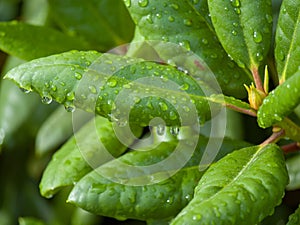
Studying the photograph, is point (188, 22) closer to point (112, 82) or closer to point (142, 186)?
point (112, 82)

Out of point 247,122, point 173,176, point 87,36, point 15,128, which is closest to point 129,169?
point 173,176

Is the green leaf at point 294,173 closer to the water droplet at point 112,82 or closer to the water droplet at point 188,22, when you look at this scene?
the water droplet at point 188,22

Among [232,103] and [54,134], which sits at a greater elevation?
[232,103]

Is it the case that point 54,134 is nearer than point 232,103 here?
No

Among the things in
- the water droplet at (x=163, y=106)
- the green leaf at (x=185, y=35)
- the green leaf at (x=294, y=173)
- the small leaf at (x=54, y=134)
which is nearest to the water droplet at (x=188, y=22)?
the green leaf at (x=185, y=35)

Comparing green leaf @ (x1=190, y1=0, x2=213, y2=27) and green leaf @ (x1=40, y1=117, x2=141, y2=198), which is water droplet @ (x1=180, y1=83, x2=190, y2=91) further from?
green leaf @ (x1=40, y1=117, x2=141, y2=198)

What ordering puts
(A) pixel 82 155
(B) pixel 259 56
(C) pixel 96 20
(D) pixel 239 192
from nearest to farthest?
(D) pixel 239 192 → (B) pixel 259 56 → (A) pixel 82 155 → (C) pixel 96 20

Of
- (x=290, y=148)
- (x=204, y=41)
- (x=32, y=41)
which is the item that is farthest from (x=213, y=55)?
(x=32, y=41)
